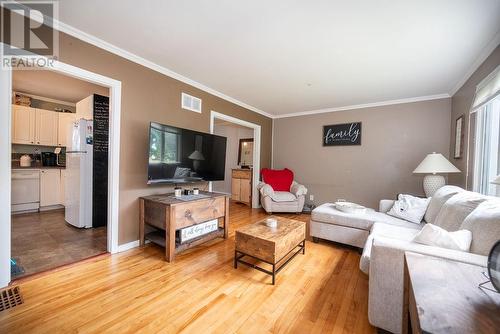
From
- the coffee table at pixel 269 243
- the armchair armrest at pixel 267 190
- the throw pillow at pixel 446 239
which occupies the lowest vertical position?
the coffee table at pixel 269 243

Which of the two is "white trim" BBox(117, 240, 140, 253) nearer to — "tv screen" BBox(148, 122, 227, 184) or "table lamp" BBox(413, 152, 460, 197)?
"tv screen" BBox(148, 122, 227, 184)

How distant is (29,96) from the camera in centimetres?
392

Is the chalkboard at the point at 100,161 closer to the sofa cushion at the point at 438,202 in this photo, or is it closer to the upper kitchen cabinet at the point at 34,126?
the upper kitchen cabinet at the point at 34,126

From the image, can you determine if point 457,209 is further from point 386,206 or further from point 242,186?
point 242,186

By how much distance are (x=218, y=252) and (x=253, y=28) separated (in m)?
2.38

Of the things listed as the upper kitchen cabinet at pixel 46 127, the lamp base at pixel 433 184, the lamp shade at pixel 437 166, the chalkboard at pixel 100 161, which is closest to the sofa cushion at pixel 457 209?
the lamp shade at pixel 437 166

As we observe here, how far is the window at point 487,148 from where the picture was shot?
2.07m

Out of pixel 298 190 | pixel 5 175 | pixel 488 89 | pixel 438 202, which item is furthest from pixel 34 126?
pixel 488 89

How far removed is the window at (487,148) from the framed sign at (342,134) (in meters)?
1.80

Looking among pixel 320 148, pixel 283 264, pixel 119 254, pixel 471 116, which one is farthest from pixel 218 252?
pixel 471 116

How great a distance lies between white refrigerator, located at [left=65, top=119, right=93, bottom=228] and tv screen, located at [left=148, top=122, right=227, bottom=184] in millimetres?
1545

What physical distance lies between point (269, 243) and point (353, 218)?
131 cm

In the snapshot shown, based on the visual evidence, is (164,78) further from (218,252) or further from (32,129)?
(32,129)

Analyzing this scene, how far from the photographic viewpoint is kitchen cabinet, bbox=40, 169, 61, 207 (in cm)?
382
